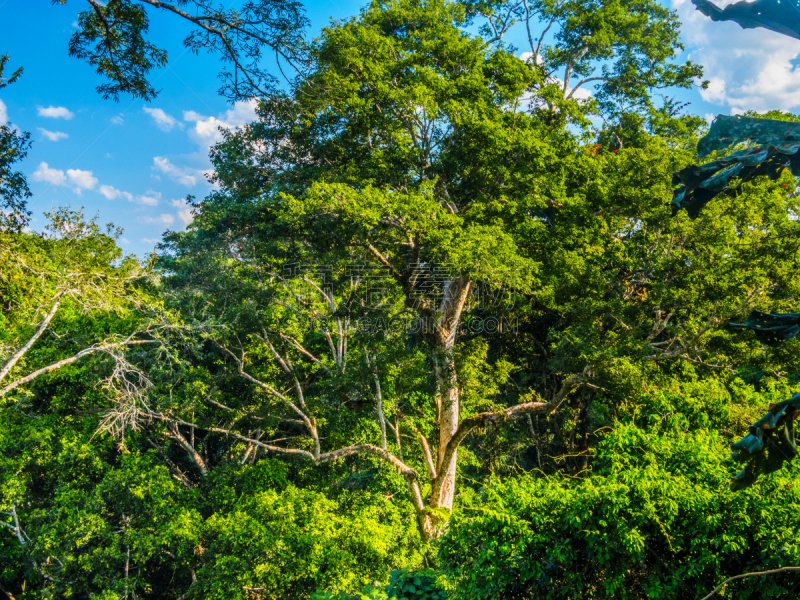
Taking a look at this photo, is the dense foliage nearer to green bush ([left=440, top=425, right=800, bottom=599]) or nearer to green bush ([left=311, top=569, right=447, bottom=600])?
green bush ([left=311, top=569, right=447, bottom=600])

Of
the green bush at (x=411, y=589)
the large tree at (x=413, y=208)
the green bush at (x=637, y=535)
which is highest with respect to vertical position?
the large tree at (x=413, y=208)

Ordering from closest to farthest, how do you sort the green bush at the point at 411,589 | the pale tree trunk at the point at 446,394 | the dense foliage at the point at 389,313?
the green bush at the point at 411,589 < the dense foliage at the point at 389,313 < the pale tree trunk at the point at 446,394

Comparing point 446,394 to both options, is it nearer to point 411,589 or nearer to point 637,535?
point 411,589

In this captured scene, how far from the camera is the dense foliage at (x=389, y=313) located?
7590mm

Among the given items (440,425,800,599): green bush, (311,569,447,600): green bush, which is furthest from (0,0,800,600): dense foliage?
(440,425,800,599): green bush

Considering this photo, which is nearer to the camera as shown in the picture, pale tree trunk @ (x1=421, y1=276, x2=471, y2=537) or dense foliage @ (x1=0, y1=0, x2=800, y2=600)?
dense foliage @ (x1=0, y1=0, x2=800, y2=600)

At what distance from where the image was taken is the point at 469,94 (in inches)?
388

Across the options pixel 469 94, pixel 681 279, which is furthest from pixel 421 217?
pixel 681 279

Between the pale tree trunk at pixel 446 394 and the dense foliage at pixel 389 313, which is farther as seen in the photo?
the pale tree trunk at pixel 446 394

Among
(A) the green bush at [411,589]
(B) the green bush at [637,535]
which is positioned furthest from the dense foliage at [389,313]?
(B) the green bush at [637,535]

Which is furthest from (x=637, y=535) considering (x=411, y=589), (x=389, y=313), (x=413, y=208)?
(x=389, y=313)

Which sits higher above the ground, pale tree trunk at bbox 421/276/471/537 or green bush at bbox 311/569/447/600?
pale tree trunk at bbox 421/276/471/537

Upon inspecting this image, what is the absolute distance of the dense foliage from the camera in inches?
299

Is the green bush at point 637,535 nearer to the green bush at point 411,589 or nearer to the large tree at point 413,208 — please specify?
the green bush at point 411,589
